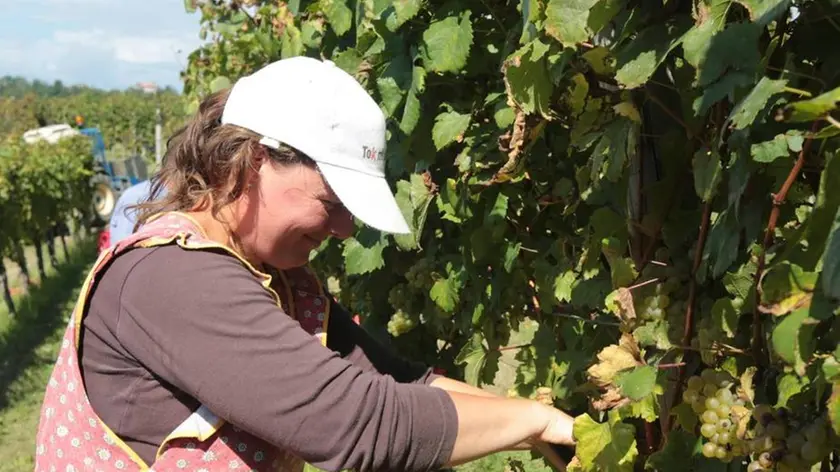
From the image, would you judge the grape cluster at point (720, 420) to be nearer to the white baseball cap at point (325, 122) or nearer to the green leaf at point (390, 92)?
the white baseball cap at point (325, 122)

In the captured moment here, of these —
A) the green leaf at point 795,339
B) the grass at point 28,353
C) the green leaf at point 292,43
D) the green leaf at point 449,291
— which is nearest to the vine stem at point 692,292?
the green leaf at point 795,339

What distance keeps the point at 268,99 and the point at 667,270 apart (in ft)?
2.49

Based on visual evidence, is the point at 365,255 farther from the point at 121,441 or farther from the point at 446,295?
the point at 121,441

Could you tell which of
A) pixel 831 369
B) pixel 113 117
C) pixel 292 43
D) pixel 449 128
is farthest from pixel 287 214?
pixel 113 117

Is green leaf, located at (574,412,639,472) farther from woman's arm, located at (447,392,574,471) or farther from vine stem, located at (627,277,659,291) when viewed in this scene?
vine stem, located at (627,277,659,291)

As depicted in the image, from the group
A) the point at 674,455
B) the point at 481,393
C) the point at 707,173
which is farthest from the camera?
the point at 481,393

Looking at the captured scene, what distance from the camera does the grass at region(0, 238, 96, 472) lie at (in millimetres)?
7000

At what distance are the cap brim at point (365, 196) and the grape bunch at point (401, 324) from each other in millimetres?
1316

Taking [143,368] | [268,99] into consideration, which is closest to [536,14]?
[268,99]

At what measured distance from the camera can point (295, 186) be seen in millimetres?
1646

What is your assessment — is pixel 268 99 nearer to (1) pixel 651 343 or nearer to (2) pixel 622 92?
(2) pixel 622 92

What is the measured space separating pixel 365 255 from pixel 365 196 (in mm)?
1117

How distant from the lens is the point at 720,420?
135cm

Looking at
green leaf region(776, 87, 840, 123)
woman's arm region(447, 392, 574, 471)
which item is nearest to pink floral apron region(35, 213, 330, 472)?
woman's arm region(447, 392, 574, 471)
